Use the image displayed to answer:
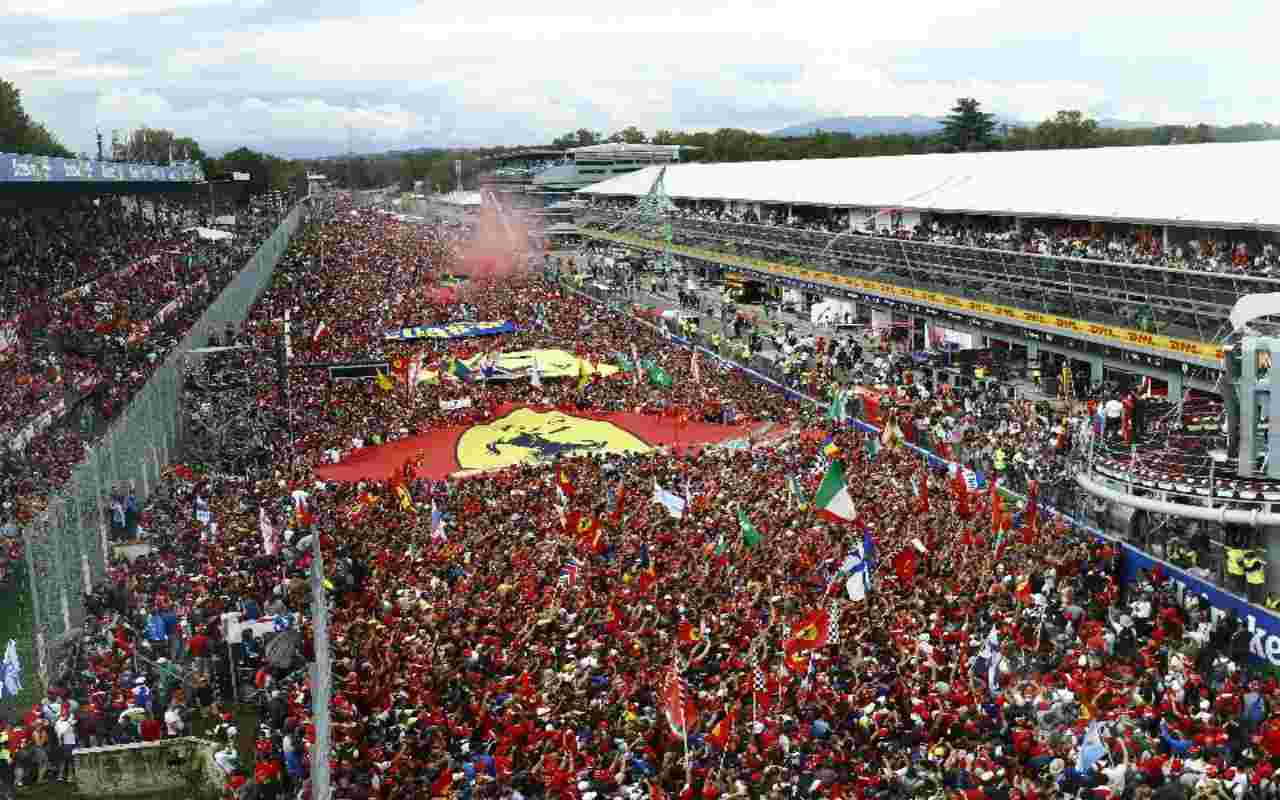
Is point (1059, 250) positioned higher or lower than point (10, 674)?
higher

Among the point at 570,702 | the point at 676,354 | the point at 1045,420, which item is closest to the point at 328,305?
the point at 676,354

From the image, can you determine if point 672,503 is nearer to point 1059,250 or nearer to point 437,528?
point 437,528

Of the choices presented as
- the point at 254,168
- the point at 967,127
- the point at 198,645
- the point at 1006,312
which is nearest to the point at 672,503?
the point at 198,645

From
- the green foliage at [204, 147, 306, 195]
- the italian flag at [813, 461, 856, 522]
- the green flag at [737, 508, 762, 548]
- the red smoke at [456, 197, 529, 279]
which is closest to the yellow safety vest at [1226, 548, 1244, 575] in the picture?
the italian flag at [813, 461, 856, 522]

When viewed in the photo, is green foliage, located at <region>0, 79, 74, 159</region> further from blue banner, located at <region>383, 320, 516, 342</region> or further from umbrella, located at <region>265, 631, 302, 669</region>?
umbrella, located at <region>265, 631, 302, 669</region>

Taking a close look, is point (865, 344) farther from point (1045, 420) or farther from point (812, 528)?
point (812, 528)

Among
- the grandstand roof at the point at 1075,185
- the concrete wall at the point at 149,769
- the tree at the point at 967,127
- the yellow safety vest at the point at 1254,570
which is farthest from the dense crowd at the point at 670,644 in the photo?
the tree at the point at 967,127
